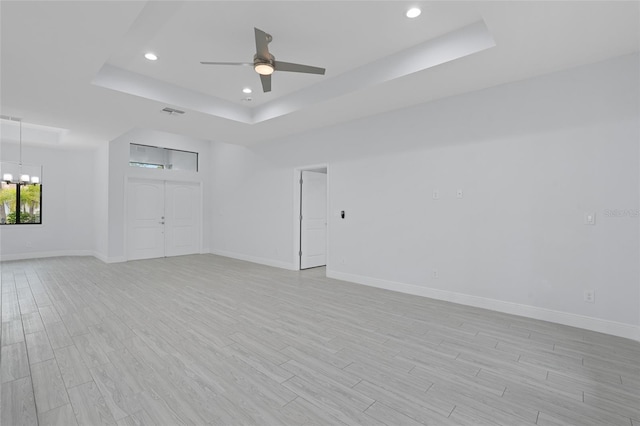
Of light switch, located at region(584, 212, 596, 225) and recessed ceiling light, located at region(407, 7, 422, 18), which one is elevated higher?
recessed ceiling light, located at region(407, 7, 422, 18)

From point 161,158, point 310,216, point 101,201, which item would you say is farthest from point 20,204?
point 310,216

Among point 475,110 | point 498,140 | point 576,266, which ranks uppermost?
point 475,110

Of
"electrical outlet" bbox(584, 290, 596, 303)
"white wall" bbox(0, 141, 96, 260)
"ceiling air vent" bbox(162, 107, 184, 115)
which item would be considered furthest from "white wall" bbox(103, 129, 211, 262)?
"electrical outlet" bbox(584, 290, 596, 303)

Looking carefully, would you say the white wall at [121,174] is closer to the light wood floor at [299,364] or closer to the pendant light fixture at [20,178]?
the pendant light fixture at [20,178]

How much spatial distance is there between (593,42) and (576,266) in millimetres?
2267

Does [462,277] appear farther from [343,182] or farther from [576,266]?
[343,182]

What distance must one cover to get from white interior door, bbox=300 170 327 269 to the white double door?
12.9ft

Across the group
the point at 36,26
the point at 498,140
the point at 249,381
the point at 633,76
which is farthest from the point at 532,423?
the point at 36,26

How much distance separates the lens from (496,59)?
10.3 feet

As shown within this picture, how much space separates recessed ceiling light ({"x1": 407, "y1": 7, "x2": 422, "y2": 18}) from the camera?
9.15 ft

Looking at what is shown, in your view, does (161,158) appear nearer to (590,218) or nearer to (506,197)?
(506,197)

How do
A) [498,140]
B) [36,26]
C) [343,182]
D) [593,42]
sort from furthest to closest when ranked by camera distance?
[343,182] < [498,140] < [593,42] < [36,26]

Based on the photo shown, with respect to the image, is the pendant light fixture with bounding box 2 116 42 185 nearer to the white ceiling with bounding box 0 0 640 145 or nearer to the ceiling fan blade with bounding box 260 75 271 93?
the white ceiling with bounding box 0 0 640 145

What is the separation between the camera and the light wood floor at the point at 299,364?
1.88 m
